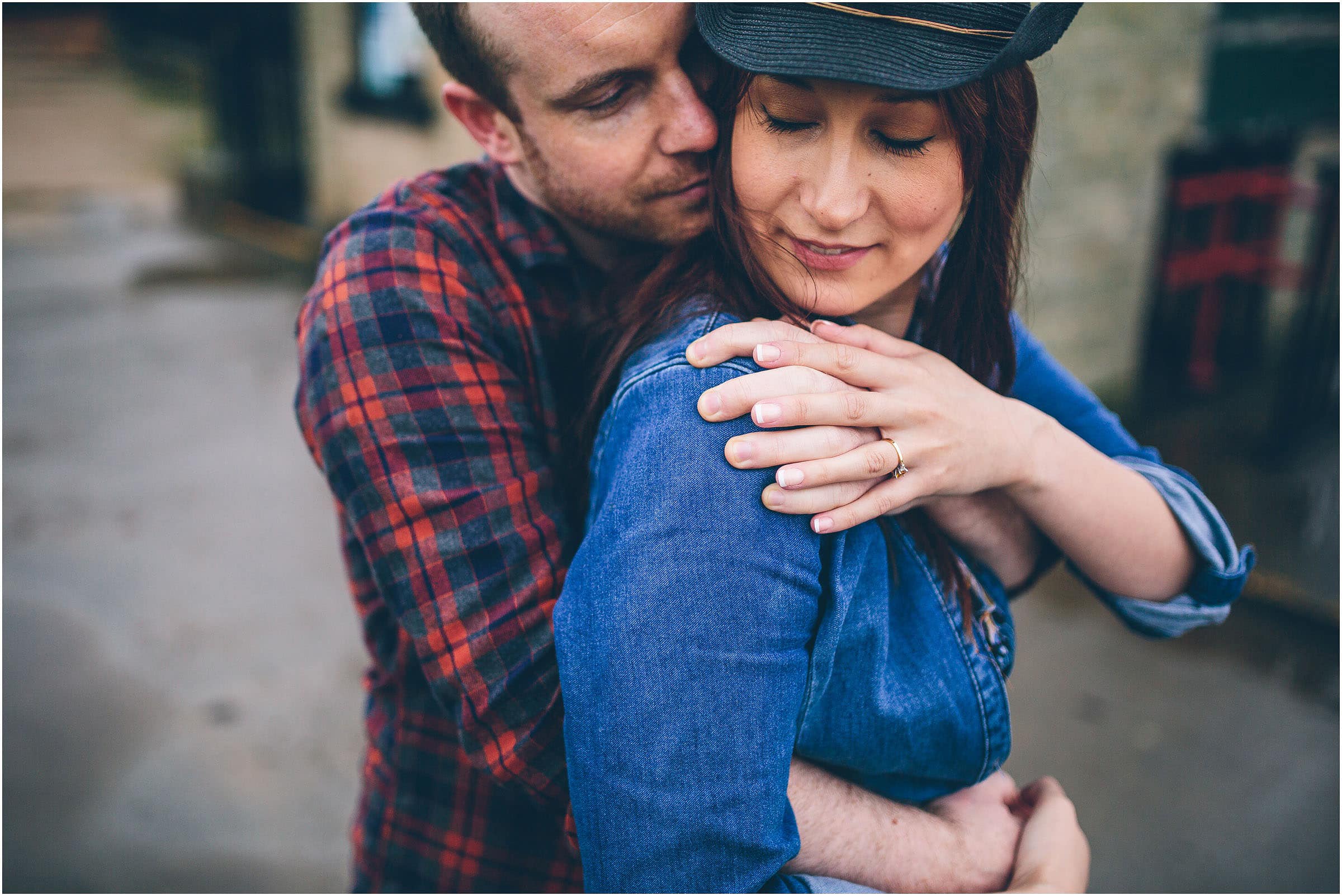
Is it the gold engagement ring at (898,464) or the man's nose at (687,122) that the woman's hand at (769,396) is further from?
the man's nose at (687,122)

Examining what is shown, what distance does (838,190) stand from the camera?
3.81ft

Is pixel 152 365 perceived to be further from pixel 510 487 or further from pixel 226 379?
pixel 510 487

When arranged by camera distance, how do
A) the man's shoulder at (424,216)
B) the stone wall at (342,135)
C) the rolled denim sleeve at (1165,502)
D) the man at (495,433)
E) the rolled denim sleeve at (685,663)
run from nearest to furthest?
the rolled denim sleeve at (685,663) → the man at (495,433) → the man's shoulder at (424,216) → the rolled denim sleeve at (1165,502) → the stone wall at (342,135)

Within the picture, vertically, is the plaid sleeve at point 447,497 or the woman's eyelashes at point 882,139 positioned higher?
the woman's eyelashes at point 882,139

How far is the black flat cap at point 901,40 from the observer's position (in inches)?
41.3

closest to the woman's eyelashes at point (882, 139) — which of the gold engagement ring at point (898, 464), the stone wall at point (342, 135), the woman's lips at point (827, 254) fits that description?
the woman's lips at point (827, 254)

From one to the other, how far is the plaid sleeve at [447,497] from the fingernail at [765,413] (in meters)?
0.36

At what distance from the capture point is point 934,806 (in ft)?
4.44

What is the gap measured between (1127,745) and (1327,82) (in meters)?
5.00

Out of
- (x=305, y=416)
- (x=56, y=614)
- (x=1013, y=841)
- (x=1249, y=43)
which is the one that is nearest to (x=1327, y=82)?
(x=1249, y=43)

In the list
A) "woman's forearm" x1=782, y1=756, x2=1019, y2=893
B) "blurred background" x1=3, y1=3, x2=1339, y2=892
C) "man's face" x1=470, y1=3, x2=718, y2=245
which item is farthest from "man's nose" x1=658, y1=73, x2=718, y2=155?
"woman's forearm" x1=782, y1=756, x2=1019, y2=893

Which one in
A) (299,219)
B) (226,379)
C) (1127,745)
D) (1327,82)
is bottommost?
(1127,745)

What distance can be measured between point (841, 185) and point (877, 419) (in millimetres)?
281

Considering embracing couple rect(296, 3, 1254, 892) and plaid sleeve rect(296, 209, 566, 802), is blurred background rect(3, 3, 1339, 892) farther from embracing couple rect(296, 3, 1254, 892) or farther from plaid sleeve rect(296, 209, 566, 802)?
plaid sleeve rect(296, 209, 566, 802)
